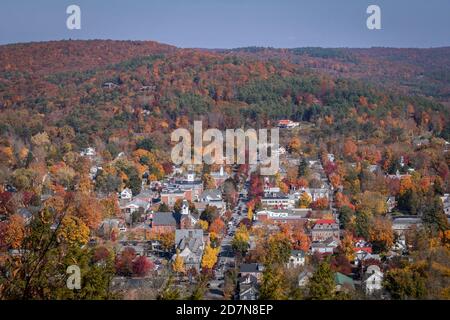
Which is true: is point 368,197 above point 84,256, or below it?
below

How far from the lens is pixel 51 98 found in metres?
22.1

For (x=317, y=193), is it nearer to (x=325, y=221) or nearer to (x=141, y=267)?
(x=325, y=221)

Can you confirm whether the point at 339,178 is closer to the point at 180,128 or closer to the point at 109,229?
the point at 109,229

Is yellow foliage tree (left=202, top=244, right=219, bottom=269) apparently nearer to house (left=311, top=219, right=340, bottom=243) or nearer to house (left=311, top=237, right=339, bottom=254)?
house (left=311, top=237, right=339, bottom=254)

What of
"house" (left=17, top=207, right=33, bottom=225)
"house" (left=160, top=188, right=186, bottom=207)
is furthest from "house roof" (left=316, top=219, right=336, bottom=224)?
"house" (left=17, top=207, right=33, bottom=225)

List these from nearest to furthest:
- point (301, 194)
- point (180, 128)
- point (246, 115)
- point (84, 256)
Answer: point (84, 256) < point (301, 194) < point (180, 128) < point (246, 115)

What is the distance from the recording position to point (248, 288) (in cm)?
680

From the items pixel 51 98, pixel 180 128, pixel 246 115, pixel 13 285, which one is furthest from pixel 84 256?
pixel 51 98

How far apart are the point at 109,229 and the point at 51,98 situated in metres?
13.1

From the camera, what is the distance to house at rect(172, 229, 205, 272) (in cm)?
852

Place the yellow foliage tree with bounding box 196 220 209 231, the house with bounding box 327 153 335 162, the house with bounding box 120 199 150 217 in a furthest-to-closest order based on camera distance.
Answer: the house with bounding box 327 153 335 162
the house with bounding box 120 199 150 217
the yellow foliage tree with bounding box 196 220 209 231

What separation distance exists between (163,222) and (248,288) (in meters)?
4.24

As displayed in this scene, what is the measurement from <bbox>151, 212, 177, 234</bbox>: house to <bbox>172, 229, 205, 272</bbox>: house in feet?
2.78

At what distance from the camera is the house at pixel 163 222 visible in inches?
417
